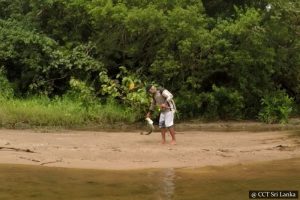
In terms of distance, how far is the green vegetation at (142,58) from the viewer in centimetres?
1986

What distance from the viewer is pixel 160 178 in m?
10.2

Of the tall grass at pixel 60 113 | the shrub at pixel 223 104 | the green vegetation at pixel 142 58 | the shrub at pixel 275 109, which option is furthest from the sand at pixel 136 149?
the shrub at pixel 275 109

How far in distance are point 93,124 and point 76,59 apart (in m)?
3.48

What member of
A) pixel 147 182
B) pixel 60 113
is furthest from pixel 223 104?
pixel 147 182

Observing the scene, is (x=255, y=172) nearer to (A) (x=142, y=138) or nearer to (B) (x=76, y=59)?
(A) (x=142, y=138)

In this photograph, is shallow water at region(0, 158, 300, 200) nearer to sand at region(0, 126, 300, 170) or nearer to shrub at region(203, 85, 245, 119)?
sand at region(0, 126, 300, 170)

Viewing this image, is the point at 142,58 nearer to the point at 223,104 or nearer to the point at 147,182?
the point at 223,104

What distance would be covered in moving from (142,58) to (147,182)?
41.0 feet

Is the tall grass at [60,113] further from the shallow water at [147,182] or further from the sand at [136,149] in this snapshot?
the shallow water at [147,182]

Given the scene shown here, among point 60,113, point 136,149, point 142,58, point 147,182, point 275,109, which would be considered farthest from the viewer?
point 142,58

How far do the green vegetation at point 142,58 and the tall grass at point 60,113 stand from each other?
38 mm

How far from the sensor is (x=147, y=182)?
9766 millimetres

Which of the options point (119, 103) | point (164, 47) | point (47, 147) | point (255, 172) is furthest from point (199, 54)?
point (255, 172)

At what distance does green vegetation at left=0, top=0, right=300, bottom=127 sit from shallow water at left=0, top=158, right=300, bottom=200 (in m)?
→ 8.55
